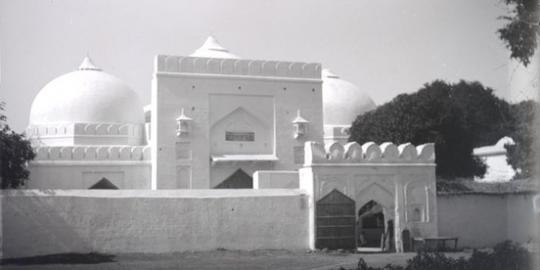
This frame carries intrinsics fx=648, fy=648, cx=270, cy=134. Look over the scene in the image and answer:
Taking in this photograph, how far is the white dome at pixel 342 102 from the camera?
93.4 ft

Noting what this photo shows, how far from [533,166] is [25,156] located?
14281mm

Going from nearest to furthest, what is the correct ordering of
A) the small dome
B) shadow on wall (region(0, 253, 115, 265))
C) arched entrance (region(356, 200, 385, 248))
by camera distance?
shadow on wall (region(0, 253, 115, 265))
arched entrance (region(356, 200, 385, 248))
the small dome

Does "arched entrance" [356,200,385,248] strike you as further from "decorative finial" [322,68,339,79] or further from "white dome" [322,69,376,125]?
"decorative finial" [322,68,339,79]

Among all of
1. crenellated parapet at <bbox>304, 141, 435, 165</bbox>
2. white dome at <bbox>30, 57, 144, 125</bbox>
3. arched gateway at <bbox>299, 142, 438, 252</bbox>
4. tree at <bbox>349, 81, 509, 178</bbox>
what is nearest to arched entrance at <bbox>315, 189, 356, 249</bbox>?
arched gateway at <bbox>299, 142, 438, 252</bbox>

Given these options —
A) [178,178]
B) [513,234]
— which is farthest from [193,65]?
[513,234]

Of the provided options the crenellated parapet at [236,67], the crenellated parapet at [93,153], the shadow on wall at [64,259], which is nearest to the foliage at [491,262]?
the shadow on wall at [64,259]

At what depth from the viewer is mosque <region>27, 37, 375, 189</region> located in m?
22.0

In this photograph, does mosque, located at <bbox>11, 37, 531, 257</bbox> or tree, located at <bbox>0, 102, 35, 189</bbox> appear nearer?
mosque, located at <bbox>11, 37, 531, 257</bbox>

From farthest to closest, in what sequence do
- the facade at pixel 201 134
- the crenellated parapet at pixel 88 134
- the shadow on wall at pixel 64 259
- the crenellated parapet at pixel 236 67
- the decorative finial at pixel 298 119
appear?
the crenellated parapet at pixel 88 134 < the decorative finial at pixel 298 119 < the crenellated parapet at pixel 236 67 < the facade at pixel 201 134 < the shadow on wall at pixel 64 259

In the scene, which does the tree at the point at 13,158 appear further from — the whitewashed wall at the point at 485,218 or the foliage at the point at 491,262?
the whitewashed wall at the point at 485,218

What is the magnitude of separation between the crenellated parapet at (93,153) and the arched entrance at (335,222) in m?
10.4

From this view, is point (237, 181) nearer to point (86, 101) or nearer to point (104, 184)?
point (104, 184)

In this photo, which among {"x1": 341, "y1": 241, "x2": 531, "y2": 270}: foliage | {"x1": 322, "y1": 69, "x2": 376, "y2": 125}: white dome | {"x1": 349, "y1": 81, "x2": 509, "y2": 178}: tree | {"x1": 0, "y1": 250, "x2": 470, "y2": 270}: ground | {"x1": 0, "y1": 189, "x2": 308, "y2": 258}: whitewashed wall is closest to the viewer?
{"x1": 341, "y1": 241, "x2": 531, "y2": 270}: foliage

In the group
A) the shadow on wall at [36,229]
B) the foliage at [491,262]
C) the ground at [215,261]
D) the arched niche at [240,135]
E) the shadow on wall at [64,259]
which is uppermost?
the arched niche at [240,135]
